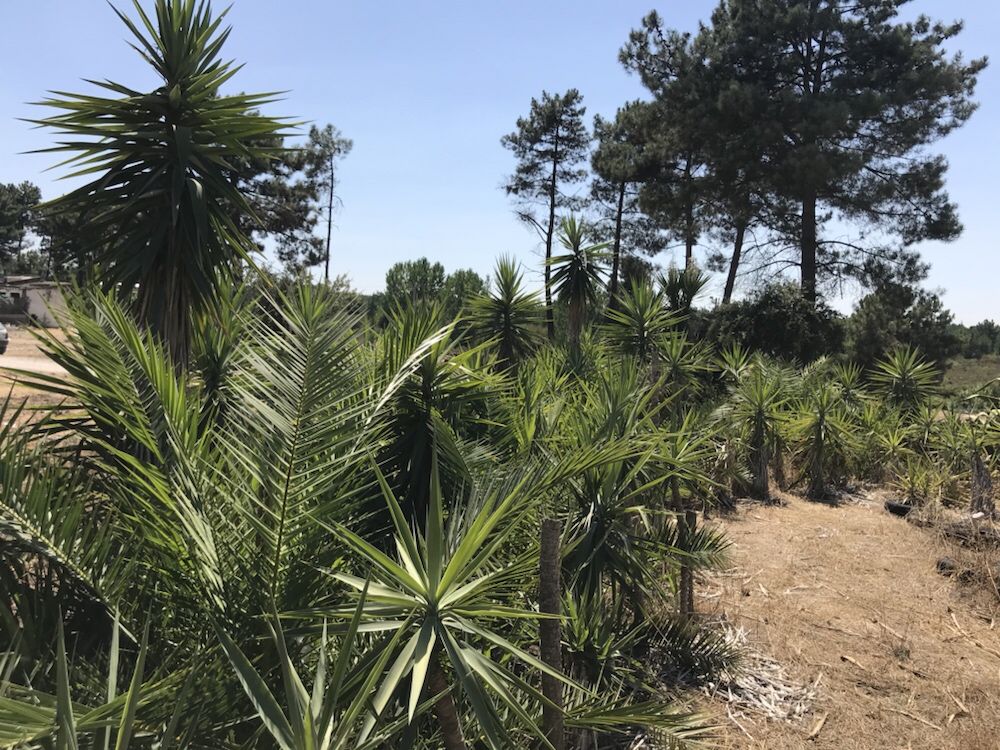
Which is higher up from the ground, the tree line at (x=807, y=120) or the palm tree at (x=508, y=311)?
the tree line at (x=807, y=120)

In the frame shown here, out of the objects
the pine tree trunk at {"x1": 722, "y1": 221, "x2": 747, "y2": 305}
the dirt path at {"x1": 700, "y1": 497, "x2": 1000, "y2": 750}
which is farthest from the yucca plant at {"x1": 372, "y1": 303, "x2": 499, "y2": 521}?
the pine tree trunk at {"x1": 722, "y1": 221, "x2": 747, "y2": 305}

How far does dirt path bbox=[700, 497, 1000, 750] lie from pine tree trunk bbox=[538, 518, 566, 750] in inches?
74.9

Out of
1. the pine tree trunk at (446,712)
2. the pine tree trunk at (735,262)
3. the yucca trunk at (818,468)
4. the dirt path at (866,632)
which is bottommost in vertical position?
the dirt path at (866,632)

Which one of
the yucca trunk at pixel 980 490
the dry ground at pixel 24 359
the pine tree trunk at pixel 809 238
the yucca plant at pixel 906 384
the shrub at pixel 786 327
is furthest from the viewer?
the pine tree trunk at pixel 809 238

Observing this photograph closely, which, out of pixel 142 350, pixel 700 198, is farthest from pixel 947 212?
pixel 142 350

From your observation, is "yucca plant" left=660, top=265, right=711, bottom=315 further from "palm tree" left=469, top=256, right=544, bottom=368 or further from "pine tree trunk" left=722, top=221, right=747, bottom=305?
"pine tree trunk" left=722, top=221, right=747, bottom=305

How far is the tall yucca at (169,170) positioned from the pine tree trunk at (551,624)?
10.9ft

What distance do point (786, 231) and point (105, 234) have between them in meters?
22.6

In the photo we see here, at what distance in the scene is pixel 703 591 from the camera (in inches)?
249

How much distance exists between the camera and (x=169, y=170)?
15.4 ft

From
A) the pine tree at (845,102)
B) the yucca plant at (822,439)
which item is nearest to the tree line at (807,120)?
the pine tree at (845,102)

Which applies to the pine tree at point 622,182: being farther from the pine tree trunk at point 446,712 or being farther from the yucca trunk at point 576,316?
the pine tree trunk at point 446,712

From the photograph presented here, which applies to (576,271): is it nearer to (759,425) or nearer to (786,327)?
(759,425)

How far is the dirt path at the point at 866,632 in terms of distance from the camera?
4145mm
